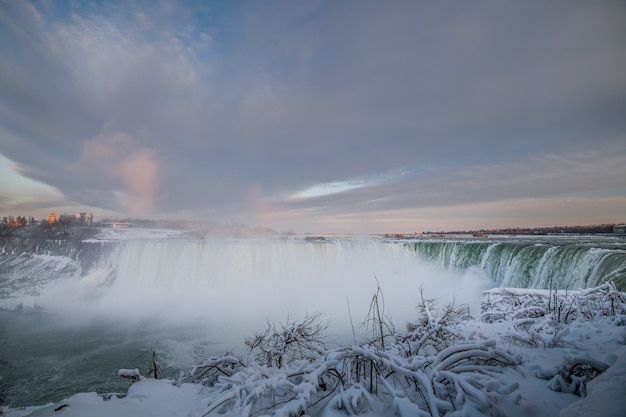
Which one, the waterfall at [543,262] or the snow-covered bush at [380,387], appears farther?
the waterfall at [543,262]

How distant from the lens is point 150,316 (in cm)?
1831

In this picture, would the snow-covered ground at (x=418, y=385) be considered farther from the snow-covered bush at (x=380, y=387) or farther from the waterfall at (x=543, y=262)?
the waterfall at (x=543, y=262)

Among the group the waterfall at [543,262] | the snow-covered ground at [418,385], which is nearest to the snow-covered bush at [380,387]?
the snow-covered ground at [418,385]

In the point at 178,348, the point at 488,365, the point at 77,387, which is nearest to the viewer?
the point at 488,365

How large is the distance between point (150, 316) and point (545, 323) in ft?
66.6

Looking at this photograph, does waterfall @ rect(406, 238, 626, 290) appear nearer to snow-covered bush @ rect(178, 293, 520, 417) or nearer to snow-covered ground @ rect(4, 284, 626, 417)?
snow-covered ground @ rect(4, 284, 626, 417)

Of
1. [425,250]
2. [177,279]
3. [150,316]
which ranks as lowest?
[150,316]

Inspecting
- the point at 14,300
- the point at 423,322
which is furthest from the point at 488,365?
the point at 14,300

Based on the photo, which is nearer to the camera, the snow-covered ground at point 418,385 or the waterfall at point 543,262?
the snow-covered ground at point 418,385

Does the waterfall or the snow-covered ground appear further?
the waterfall

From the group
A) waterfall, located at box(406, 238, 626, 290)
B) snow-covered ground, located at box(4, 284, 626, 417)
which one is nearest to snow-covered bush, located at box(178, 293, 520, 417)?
snow-covered ground, located at box(4, 284, 626, 417)

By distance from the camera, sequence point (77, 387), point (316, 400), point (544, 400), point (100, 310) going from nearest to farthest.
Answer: point (544, 400), point (316, 400), point (77, 387), point (100, 310)

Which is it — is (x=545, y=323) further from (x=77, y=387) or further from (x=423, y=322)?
(x=77, y=387)

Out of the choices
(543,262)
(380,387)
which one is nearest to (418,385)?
(380,387)
